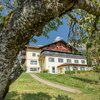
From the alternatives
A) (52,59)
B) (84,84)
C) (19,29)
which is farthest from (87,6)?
(52,59)

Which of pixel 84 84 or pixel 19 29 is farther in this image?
pixel 84 84

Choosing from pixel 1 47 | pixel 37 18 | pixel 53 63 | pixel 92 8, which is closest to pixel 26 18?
pixel 37 18

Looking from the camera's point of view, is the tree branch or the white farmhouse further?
the white farmhouse

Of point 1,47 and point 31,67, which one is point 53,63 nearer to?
point 31,67

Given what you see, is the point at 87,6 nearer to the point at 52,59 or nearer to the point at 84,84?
the point at 84,84

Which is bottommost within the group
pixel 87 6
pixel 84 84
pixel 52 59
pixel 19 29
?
pixel 84 84

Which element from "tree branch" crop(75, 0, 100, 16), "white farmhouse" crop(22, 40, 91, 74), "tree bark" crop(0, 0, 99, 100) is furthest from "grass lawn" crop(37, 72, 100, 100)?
"white farmhouse" crop(22, 40, 91, 74)

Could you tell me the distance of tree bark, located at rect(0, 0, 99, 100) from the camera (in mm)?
4473

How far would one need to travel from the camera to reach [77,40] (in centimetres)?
1240

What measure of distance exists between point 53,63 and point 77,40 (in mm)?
73986

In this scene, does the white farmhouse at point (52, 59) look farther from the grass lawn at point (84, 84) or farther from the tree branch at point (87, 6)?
the tree branch at point (87, 6)

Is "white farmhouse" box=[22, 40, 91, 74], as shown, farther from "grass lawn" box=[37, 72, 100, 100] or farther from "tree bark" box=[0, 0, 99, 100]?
"tree bark" box=[0, 0, 99, 100]

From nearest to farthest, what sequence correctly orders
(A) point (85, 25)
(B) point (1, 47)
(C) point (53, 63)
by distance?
(B) point (1, 47) < (A) point (85, 25) < (C) point (53, 63)

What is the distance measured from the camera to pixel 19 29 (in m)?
4.51
